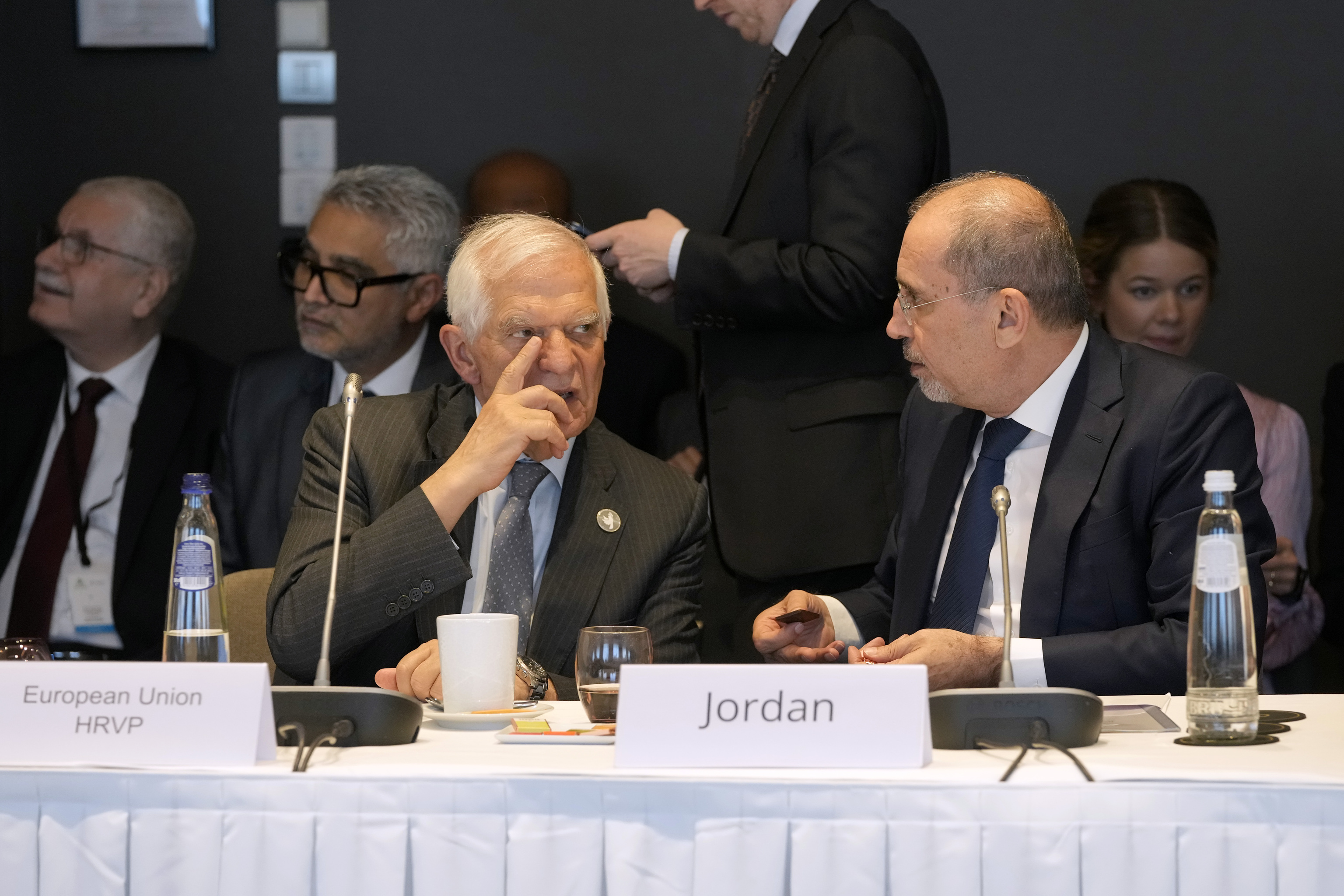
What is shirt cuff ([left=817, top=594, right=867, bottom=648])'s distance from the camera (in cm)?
236

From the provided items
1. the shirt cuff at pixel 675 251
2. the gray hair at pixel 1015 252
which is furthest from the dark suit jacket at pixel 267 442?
the gray hair at pixel 1015 252

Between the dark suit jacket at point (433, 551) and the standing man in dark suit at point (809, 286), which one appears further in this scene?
the standing man in dark suit at point (809, 286)

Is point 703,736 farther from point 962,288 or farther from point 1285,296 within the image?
Answer: point 1285,296

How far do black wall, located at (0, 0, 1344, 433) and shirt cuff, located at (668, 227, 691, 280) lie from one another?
1237mm

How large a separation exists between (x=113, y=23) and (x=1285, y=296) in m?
3.39

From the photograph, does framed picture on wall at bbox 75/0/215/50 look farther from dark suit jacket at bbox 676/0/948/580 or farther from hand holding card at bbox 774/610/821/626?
hand holding card at bbox 774/610/821/626

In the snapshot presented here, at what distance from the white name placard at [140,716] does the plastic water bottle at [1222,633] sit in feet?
3.11

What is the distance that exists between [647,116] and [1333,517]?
210 cm

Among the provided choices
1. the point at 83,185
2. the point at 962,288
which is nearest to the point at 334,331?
the point at 83,185

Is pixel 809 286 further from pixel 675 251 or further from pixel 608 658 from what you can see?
pixel 608 658

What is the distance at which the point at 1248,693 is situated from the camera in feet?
5.20

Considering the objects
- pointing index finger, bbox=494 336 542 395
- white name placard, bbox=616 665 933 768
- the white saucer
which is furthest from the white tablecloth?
pointing index finger, bbox=494 336 542 395

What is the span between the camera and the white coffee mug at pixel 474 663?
5.90 feet

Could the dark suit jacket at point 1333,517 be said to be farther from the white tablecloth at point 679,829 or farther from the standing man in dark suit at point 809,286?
the white tablecloth at point 679,829
